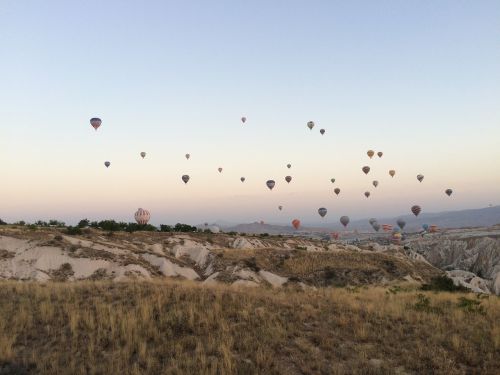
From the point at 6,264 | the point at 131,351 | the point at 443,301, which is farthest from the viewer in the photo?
the point at 6,264

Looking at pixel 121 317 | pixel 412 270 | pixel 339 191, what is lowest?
pixel 412 270

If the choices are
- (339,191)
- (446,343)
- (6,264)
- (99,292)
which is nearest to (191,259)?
(6,264)

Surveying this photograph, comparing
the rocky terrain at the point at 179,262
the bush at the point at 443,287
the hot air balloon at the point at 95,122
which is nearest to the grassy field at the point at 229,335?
the bush at the point at 443,287

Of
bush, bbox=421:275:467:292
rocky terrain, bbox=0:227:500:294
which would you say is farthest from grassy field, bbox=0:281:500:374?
rocky terrain, bbox=0:227:500:294

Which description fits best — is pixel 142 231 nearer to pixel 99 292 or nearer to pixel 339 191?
pixel 99 292

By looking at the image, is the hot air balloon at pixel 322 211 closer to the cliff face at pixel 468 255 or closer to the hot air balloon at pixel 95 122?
the cliff face at pixel 468 255

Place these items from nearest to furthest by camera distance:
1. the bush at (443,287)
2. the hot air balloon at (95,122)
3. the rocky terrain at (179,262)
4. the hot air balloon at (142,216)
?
the bush at (443,287) < the rocky terrain at (179,262) < the hot air balloon at (95,122) < the hot air balloon at (142,216)

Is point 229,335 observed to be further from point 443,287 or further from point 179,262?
point 179,262
